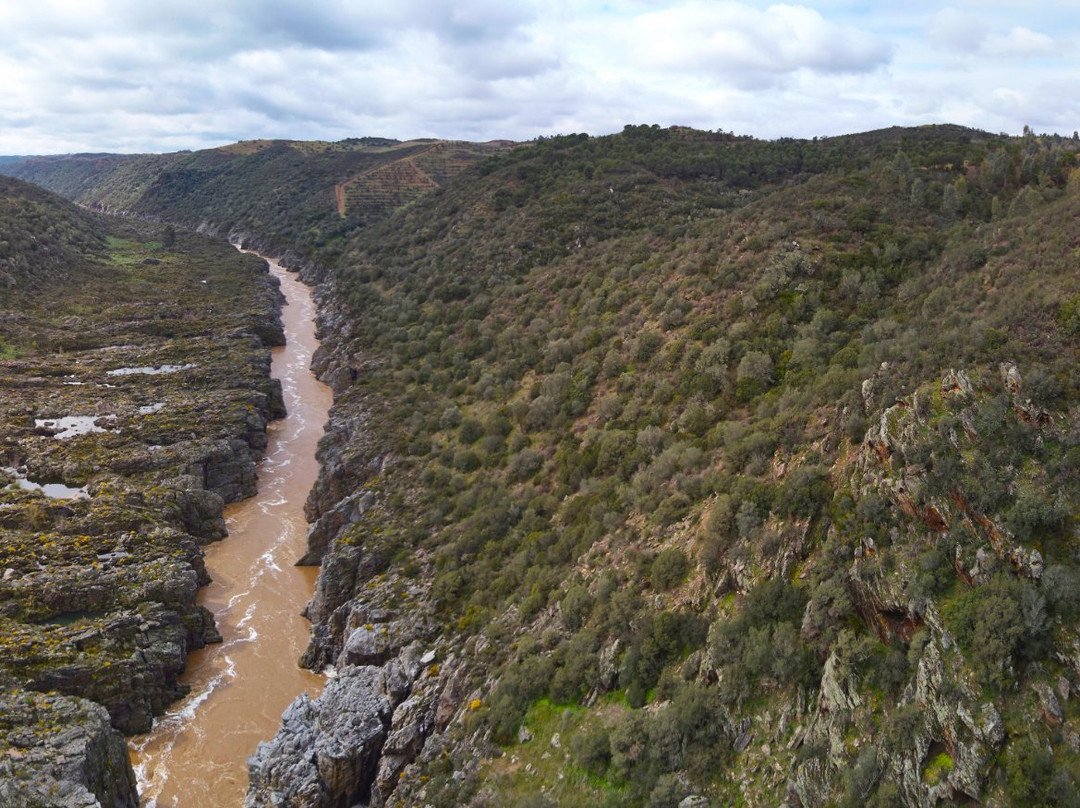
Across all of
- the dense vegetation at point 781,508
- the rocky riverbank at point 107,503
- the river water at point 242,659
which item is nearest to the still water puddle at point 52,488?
the rocky riverbank at point 107,503

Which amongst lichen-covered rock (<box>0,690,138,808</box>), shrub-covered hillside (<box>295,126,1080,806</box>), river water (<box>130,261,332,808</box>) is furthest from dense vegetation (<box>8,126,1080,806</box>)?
lichen-covered rock (<box>0,690,138,808</box>)

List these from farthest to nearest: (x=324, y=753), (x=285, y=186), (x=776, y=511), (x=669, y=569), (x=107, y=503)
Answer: (x=285, y=186)
(x=107, y=503)
(x=324, y=753)
(x=669, y=569)
(x=776, y=511)

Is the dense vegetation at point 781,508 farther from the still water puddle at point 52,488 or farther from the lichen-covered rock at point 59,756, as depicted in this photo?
→ the still water puddle at point 52,488

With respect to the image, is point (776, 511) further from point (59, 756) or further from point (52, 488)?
point (52, 488)

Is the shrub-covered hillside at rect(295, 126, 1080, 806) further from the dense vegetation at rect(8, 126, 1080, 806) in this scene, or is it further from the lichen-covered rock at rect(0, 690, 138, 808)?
the lichen-covered rock at rect(0, 690, 138, 808)

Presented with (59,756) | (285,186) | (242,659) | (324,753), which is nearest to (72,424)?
(242,659)

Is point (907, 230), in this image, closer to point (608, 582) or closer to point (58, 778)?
point (608, 582)
